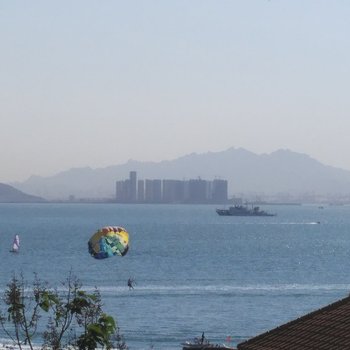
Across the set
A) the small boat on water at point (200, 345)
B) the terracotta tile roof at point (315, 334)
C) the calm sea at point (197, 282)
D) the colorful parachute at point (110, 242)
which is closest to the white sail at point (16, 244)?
the calm sea at point (197, 282)

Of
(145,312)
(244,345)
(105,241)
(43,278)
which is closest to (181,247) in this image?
(43,278)

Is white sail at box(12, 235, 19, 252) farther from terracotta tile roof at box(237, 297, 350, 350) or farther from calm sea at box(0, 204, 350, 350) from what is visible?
terracotta tile roof at box(237, 297, 350, 350)

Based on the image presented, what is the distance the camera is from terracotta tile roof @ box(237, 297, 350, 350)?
2375 centimetres

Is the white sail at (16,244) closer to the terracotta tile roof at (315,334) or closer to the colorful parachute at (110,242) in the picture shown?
the colorful parachute at (110,242)

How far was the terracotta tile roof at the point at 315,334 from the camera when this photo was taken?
23.8 m

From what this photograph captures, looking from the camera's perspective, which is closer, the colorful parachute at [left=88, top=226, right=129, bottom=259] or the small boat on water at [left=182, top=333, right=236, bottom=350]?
the small boat on water at [left=182, top=333, right=236, bottom=350]

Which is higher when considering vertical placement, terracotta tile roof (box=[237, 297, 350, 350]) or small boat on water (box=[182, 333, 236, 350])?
terracotta tile roof (box=[237, 297, 350, 350])

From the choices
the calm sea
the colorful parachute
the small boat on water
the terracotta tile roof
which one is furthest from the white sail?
the terracotta tile roof

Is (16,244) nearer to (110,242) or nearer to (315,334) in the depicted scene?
(110,242)

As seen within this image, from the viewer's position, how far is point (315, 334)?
24516mm

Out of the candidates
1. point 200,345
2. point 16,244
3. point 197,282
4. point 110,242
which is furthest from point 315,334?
point 16,244

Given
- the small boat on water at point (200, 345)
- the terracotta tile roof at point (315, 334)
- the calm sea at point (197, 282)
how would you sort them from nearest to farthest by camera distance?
the terracotta tile roof at point (315, 334) → the small boat on water at point (200, 345) → the calm sea at point (197, 282)

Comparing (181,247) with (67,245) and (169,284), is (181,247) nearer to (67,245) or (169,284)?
(67,245)

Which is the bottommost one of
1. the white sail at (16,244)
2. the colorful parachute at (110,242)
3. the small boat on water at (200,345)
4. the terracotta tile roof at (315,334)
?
the small boat on water at (200,345)
